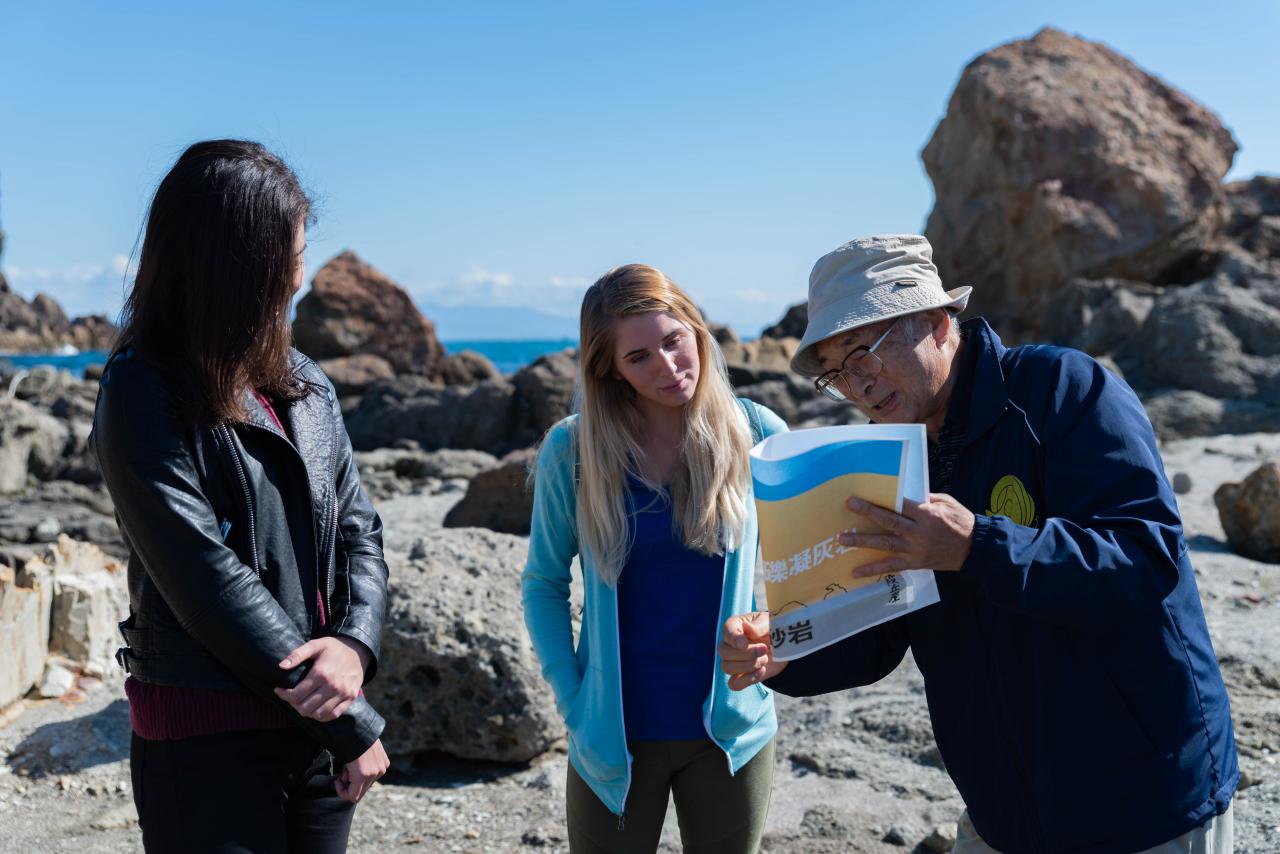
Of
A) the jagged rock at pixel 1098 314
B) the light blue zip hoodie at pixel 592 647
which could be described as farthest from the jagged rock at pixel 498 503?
the jagged rock at pixel 1098 314

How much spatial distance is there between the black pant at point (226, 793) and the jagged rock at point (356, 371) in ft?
70.1

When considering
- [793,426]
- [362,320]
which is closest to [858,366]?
[793,426]

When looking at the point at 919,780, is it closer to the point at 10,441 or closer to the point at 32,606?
the point at 32,606

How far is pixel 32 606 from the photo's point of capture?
573cm

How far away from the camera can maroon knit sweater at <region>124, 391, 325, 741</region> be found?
2.15 meters

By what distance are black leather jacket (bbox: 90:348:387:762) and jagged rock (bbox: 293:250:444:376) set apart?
912 inches

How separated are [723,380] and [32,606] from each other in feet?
13.9

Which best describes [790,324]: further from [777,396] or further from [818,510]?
[818,510]

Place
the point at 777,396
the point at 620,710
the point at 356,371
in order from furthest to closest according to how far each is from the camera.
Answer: the point at 356,371
the point at 777,396
the point at 620,710

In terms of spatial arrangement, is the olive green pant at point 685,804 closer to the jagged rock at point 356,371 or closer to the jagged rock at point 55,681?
the jagged rock at point 55,681

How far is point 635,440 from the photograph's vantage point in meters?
3.16

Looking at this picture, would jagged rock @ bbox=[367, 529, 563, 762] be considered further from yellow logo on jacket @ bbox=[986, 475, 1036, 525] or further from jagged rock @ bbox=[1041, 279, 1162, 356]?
jagged rock @ bbox=[1041, 279, 1162, 356]

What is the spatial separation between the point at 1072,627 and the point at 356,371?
75.0 ft

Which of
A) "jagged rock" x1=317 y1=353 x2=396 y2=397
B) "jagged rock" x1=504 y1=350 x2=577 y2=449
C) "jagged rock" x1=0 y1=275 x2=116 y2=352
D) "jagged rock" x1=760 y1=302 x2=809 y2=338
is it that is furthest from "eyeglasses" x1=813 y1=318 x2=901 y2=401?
"jagged rock" x1=0 y1=275 x2=116 y2=352
